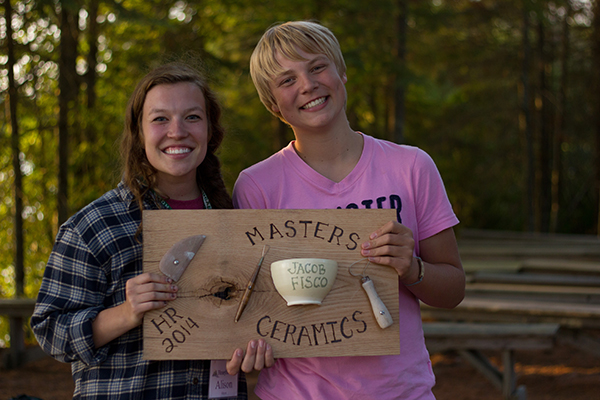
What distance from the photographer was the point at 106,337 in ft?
5.16

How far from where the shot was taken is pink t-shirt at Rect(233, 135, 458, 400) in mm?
1645

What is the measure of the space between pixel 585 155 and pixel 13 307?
1299 centimetres

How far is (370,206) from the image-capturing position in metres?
1.71

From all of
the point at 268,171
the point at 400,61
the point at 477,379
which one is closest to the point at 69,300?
the point at 268,171

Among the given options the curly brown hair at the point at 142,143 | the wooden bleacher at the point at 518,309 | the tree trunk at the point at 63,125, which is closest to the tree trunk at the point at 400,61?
the wooden bleacher at the point at 518,309

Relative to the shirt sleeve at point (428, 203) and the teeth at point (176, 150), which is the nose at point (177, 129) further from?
the shirt sleeve at point (428, 203)

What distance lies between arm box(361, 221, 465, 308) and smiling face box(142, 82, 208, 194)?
593 millimetres

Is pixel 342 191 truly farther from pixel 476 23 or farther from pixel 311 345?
pixel 476 23

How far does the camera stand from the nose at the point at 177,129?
1688 mm

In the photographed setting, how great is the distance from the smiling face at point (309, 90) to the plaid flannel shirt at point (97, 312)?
60 centimetres

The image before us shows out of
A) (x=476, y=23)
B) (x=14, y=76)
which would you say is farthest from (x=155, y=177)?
(x=476, y=23)

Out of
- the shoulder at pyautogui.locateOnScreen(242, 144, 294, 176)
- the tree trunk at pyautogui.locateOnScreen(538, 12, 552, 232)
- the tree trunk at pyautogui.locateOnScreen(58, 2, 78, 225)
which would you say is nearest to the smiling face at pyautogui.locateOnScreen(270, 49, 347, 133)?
the shoulder at pyautogui.locateOnScreen(242, 144, 294, 176)

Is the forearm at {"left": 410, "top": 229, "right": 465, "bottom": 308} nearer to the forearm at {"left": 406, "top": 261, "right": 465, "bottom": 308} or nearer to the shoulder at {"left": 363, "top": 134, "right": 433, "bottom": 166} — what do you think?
the forearm at {"left": 406, "top": 261, "right": 465, "bottom": 308}

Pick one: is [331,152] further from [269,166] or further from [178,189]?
[178,189]
